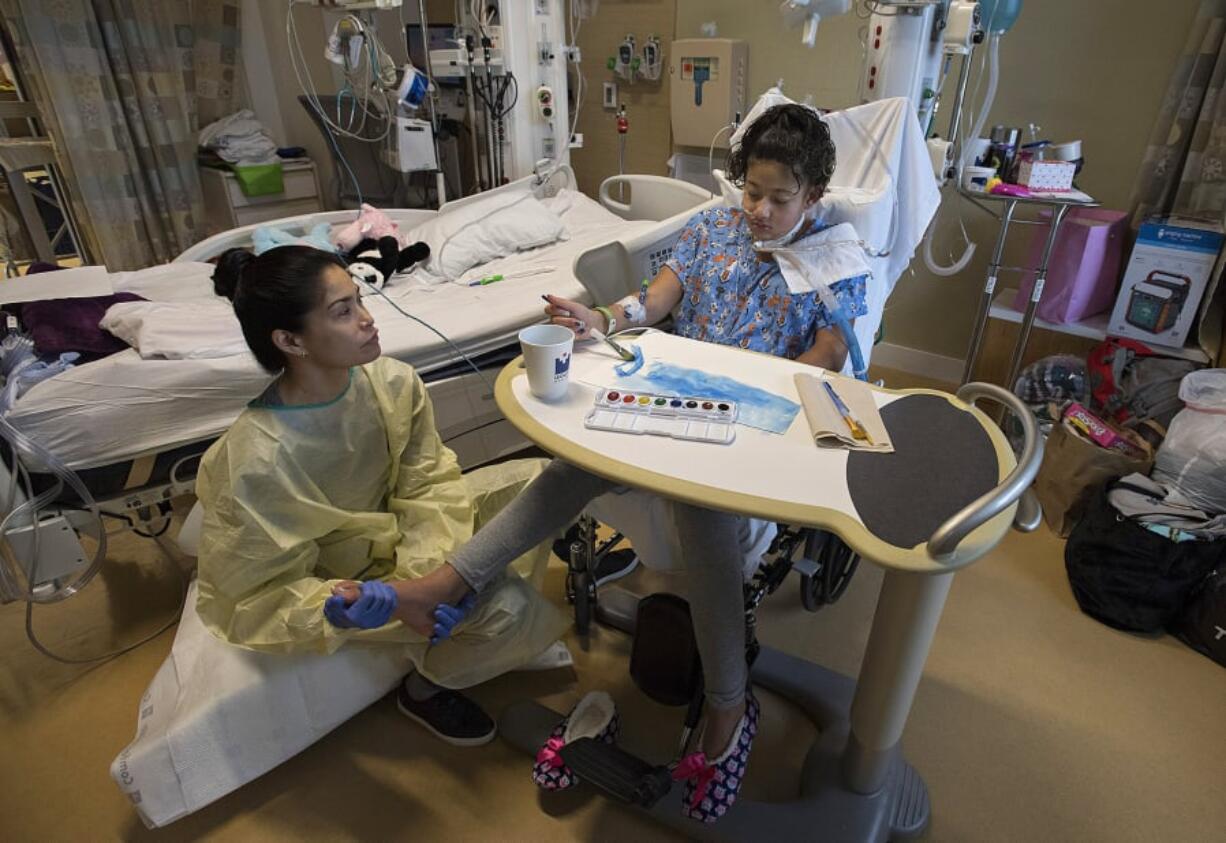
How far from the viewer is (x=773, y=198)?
1371 mm

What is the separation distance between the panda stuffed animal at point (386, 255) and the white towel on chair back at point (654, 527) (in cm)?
128

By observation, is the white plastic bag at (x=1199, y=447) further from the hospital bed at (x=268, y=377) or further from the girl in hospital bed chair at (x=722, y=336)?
the hospital bed at (x=268, y=377)

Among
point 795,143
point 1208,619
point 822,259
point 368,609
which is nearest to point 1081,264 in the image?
point 1208,619

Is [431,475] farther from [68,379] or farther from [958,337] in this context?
[958,337]

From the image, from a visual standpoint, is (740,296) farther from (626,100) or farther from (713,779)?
(626,100)

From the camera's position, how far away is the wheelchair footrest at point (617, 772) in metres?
1.18

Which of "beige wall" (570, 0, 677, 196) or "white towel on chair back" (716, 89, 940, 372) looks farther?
"beige wall" (570, 0, 677, 196)

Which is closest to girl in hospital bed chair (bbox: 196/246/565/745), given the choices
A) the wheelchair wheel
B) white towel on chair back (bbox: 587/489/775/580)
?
white towel on chair back (bbox: 587/489/775/580)

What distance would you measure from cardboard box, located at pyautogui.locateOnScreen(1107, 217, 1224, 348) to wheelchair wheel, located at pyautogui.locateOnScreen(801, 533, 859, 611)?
125cm

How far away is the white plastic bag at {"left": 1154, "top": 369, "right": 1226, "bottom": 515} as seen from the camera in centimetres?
171

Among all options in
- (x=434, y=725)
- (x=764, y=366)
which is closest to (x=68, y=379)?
(x=434, y=725)

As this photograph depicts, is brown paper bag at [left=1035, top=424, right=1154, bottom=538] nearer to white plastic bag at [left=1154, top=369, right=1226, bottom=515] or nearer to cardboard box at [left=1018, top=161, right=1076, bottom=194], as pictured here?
white plastic bag at [left=1154, top=369, right=1226, bottom=515]

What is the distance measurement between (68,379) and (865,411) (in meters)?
1.56

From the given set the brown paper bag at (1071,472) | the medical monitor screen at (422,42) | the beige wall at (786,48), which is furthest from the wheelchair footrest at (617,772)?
the medical monitor screen at (422,42)
